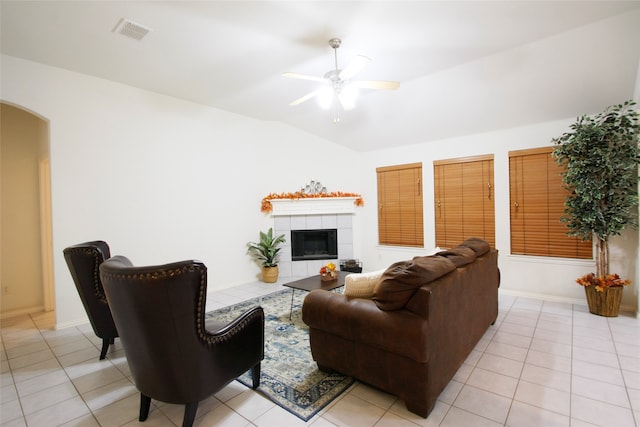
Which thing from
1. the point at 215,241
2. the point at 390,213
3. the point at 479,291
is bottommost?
the point at 479,291

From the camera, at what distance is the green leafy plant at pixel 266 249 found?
5293 mm

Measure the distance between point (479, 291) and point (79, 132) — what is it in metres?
4.68

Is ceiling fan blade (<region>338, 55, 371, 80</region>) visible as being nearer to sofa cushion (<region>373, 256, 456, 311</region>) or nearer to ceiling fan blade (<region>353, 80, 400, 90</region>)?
ceiling fan blade (<region>353, 80, 400, 90</region>)

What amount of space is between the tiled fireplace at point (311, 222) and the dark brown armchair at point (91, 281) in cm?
324

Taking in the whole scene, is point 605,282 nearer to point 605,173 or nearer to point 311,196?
point 605,173

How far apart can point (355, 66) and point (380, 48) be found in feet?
2.77

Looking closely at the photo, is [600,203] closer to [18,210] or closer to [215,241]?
[215,241]

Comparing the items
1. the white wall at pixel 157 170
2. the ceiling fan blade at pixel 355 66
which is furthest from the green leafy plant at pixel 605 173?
the white wall at pixel 157 170

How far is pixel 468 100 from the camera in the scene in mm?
4031

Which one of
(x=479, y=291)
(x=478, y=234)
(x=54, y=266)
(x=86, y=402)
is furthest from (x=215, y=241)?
(x=478, y=234)

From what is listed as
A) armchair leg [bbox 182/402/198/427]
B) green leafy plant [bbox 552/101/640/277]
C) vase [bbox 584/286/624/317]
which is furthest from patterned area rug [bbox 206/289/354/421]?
green leafy plant [bbox 552/101/640/277]

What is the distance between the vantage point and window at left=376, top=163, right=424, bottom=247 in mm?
5391

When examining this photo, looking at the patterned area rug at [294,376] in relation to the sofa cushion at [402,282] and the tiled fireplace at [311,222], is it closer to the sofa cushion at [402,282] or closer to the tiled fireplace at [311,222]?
the sofa cushion at [402,282]

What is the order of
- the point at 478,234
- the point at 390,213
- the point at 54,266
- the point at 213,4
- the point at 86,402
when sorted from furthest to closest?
the point at 390,213 < the point at 478,234 < the point at 54,266 < the point at 213,4 < the point at 86,402
